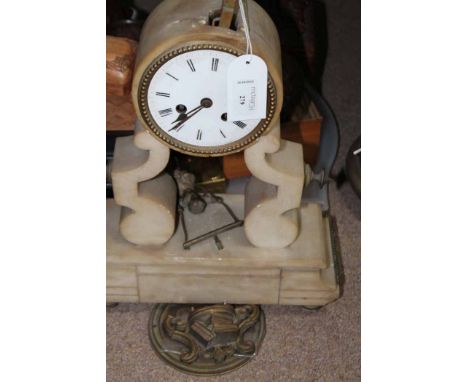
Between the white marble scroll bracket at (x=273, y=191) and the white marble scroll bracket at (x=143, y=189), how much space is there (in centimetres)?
20

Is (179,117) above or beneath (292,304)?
above

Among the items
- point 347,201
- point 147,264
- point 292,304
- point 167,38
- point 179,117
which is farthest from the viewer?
point 347,201

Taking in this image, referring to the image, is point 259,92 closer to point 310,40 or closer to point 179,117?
point 179,117

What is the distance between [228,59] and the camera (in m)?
1.48

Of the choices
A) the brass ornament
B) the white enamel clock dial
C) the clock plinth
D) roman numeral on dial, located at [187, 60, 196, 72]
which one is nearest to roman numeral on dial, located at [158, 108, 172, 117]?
the white enamel clock dial

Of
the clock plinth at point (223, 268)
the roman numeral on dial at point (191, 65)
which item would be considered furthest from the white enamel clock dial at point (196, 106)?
the clock plinth at point (223, 268)

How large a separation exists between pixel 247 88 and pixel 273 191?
350 millimetres

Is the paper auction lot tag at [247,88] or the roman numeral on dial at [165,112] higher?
the paper auction lot tag at [247,88]

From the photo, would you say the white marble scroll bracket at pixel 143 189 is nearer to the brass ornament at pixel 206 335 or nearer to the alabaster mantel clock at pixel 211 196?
the alabaster mantel clock at pixel 211 196

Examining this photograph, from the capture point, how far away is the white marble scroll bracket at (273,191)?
167cm

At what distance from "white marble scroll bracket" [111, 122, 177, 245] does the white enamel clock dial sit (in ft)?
0.23

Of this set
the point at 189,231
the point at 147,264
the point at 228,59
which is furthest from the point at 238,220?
the point at 228,59

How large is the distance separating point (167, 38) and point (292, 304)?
33.0 inches

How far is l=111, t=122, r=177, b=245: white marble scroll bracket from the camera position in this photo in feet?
5.51
